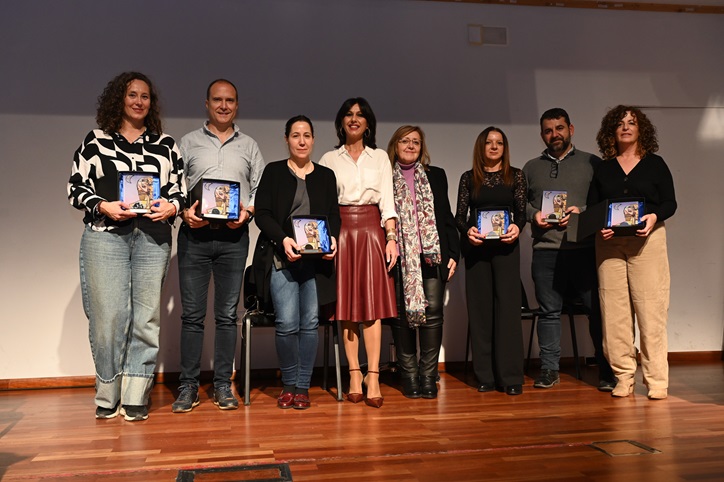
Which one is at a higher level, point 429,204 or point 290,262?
point 429,204

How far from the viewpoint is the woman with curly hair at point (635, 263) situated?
423 centimetres

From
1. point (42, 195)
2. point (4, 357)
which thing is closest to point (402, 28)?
point (42, 195)

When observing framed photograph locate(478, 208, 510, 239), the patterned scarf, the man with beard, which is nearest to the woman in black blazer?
the patterned scarf

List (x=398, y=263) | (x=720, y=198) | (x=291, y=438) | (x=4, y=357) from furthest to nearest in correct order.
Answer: (x=720, y=198) → (x=4, y=357) → (x=398, y=263) → (x=291, y=438)

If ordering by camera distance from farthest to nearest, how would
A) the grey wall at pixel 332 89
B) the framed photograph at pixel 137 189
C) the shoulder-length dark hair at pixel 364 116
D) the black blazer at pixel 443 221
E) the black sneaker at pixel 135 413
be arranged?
the grey wall at pixel 332 89 < the black blazer at pixel 443 221 < the shoulder-length dark hair at pixel 364 116 < the black sneaker at pixel 135 413 < the framed photograph at pixel 137 189

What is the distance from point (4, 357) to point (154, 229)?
1.91 m

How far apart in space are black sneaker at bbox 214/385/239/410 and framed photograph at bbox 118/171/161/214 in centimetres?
111

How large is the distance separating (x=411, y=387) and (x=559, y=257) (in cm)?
128

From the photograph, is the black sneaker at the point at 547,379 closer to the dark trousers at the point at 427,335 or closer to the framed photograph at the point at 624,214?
the dark trousers at the point at 427,335

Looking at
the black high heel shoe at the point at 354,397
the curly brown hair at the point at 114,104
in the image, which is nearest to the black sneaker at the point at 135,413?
the black high heel shoe at the point at 354,397

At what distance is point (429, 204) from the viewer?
14.2 feet

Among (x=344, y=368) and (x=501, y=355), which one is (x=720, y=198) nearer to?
(x=501, y=355)

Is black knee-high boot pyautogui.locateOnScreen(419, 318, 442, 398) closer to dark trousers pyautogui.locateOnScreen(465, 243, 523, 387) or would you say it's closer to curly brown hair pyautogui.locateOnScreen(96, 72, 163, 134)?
dark trousers pyautogui.locateOnScreen(465, 243, 523, 387)

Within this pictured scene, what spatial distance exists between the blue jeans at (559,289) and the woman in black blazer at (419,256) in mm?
684
